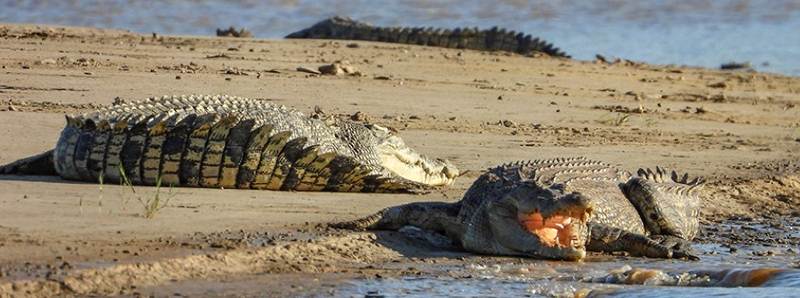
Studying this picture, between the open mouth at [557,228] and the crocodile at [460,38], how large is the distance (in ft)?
32.9

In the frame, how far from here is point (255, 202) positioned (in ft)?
26.5

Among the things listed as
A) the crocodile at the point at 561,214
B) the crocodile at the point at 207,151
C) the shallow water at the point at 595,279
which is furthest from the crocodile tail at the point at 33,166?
the shallow water at the point at 595,279

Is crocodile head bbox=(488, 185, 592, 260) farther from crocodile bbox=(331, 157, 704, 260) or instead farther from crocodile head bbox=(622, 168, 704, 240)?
crocodile head bbox=(622, 168, 704, 240)

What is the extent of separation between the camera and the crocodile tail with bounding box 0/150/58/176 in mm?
8570

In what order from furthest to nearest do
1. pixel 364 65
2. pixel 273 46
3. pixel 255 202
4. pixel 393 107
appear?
pixel 273 46
pixel 364 65
pixel 393 107
pixel 255 202

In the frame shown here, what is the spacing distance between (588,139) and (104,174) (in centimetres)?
413

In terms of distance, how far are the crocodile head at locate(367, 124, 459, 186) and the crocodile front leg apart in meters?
1.81

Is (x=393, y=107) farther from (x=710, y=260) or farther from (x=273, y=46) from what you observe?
(x=710, y=260)

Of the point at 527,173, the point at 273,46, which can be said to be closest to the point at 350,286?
the point at 527,173

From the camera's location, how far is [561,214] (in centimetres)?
708

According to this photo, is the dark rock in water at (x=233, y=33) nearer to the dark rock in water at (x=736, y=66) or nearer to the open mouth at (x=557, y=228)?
the dark rock in water at (x=736, y=66)

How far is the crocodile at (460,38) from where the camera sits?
17453mm

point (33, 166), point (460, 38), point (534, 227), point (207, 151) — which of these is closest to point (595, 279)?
point (534, 227)

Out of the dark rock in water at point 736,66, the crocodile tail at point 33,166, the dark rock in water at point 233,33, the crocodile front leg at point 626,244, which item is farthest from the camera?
the dark rock in water at point 736,66
